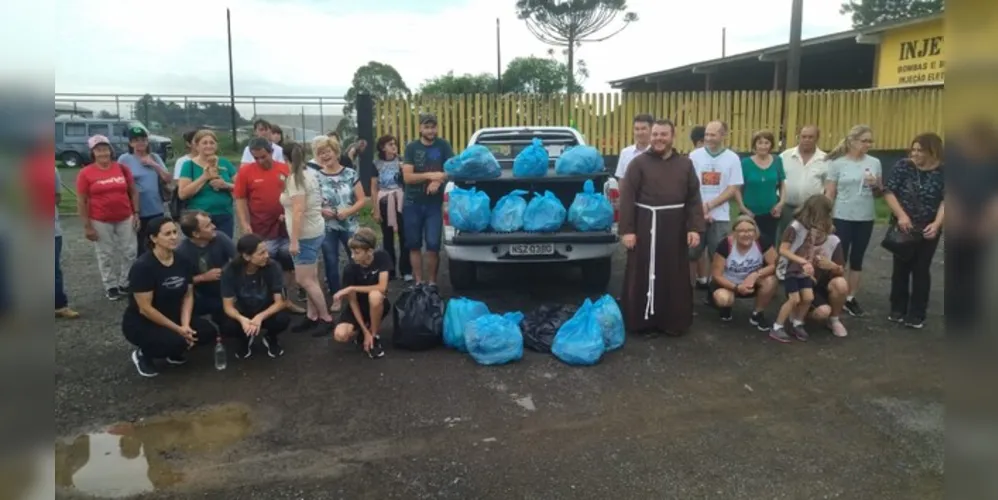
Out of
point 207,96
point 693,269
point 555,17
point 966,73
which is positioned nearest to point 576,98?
point 693,269

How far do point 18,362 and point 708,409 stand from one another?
4145mm

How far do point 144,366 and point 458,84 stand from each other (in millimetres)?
26012

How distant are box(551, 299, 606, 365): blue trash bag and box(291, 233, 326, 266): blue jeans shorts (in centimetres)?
223

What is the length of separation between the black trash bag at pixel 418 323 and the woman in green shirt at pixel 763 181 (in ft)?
10.8

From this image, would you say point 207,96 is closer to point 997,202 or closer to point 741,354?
point 741,354

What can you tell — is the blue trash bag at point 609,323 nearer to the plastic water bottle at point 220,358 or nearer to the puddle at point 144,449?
the puddle at point 144,449

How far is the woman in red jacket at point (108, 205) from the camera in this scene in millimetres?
6391

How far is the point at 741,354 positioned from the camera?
5.35 m

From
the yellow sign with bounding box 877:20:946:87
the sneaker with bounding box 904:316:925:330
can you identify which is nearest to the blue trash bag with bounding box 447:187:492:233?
the sneaker with bounding box 904:316:925:330

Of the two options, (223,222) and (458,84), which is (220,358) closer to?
(223,222)

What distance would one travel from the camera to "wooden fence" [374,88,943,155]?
12.6 m

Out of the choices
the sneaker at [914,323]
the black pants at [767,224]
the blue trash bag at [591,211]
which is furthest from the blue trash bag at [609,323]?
the sneaker at [914,323]

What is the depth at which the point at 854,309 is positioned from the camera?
6.38 metres

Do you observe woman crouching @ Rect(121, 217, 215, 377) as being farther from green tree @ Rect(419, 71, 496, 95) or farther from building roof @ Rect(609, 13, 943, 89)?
green tree @ Rect(419, 71, 496, 95)
